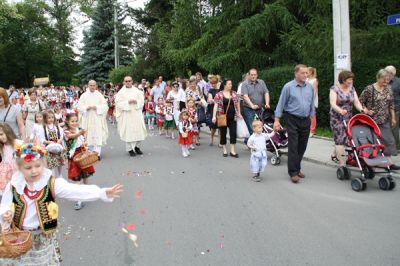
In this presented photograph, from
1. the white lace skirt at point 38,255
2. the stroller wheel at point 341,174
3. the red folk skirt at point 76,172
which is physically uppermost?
the red folk skirt at point 76,172

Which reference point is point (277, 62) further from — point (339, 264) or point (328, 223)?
point (339, 264)

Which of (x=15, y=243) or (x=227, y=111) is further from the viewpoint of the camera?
(x=227, y=111)

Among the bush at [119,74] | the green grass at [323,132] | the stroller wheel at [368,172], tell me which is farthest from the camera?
the bush at [119,74]

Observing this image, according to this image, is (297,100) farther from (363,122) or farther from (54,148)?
(54,148)

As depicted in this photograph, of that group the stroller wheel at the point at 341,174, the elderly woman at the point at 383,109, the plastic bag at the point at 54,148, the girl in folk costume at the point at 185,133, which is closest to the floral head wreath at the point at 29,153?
the plastic bag at the point at 54,148

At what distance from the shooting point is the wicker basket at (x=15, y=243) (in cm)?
334

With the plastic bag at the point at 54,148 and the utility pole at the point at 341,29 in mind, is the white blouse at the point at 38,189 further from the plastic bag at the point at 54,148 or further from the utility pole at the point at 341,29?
the utility pole at the point at 341,29

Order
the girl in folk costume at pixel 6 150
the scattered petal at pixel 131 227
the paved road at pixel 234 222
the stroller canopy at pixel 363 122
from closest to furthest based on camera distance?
the paved road at pixel 234 222 → the girl in folk costume at pixel 6 150 → the scattered petal at pixel 131 227 → the stroller canopy at pixel 363 122

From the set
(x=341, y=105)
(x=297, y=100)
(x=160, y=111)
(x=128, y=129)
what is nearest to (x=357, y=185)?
(x=341, y=105)

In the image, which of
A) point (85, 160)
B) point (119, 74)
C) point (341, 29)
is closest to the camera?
point (85, 160)

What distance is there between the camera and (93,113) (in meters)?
11.6

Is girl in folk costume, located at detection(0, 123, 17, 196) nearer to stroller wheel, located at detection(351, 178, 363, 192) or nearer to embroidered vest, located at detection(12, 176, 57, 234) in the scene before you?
embroidered vest, located at detection(12, 176, 57, 234)

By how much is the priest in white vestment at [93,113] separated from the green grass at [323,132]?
6.33 metres

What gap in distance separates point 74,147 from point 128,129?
4.43 m
